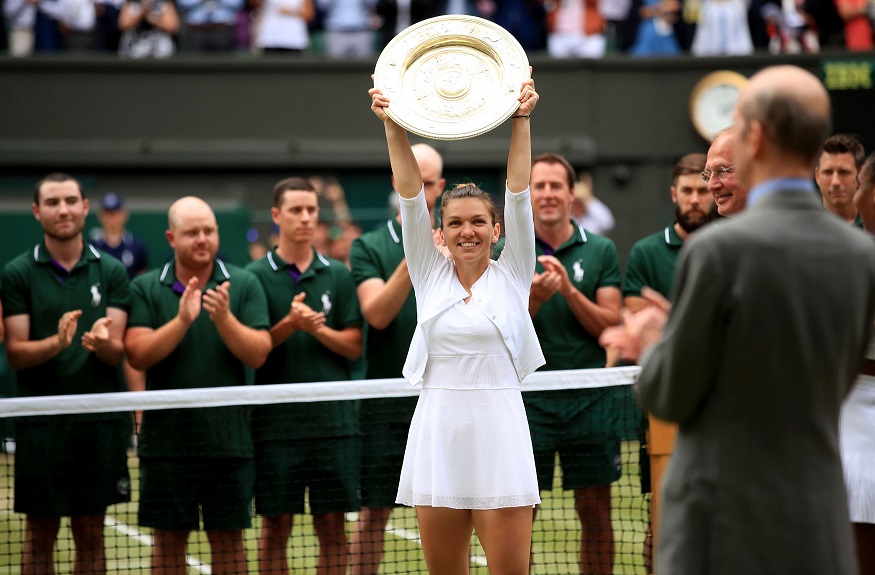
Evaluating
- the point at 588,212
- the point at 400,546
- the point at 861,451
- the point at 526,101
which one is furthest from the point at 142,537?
the point at 588,212

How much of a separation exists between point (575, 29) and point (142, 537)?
1031 cm

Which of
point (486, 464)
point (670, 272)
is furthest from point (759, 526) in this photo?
point (670, 272)

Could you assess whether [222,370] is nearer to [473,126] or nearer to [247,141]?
[473,126]

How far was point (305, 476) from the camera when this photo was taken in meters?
6.63

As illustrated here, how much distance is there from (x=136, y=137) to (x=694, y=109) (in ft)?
26.8

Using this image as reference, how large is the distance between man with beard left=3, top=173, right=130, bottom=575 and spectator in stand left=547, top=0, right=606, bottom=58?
10752mm

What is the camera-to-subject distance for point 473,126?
195 inches

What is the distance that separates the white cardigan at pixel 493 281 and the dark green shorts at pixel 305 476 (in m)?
1.81

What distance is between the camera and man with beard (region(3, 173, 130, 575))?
21.3 ft

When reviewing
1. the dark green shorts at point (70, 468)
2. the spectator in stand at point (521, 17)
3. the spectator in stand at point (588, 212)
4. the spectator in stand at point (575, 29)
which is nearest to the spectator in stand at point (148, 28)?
the spectator in stand at point (521, 17)

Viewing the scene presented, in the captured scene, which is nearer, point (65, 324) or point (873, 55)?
point (65, 324)

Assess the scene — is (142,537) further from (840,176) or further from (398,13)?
(398,13)

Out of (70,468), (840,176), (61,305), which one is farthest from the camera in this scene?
(61,305)

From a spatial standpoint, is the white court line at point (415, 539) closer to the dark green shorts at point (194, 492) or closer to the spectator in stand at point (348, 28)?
the dark green shorts at point (194, 492)
